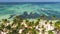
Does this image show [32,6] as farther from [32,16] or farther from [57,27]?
[57,27]

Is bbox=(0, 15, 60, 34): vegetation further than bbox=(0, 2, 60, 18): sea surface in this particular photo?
No

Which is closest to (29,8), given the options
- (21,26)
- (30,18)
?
(30,18)

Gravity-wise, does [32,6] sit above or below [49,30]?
above

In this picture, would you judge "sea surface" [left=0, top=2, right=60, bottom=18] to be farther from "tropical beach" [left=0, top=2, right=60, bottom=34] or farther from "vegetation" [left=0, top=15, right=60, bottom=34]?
"vegetation" [left=0, top=15, right=60, bottom=34]

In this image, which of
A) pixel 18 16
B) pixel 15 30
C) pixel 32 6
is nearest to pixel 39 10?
pixel 32 6

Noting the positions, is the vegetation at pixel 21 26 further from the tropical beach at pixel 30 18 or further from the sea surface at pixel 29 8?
the sea surface at pixel 29 8

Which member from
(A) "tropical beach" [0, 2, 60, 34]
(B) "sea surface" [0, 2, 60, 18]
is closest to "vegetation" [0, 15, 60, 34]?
(A) "tropical beach" [0, 2, 60, 34]

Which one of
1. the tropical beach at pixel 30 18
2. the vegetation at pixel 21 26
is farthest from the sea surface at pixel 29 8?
the vegetation at pixel 21 26

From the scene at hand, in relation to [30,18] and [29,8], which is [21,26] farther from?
[29,8]
